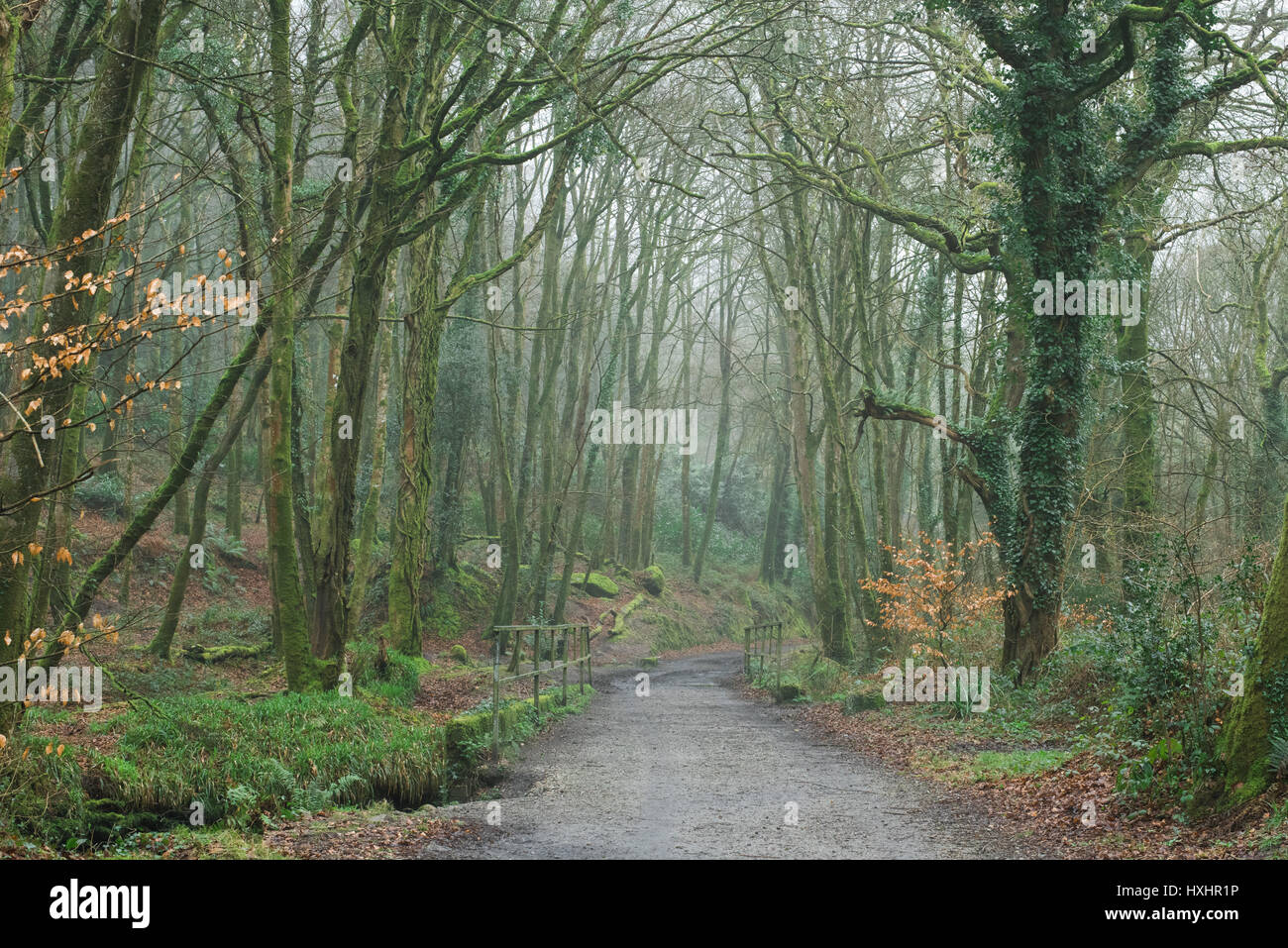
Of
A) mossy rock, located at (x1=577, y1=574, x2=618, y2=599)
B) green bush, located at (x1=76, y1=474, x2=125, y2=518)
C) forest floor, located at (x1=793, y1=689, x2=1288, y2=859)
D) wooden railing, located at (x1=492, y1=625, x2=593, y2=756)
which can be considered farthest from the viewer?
mossy rock, located at (x1=577, y1=574, x2=618, y2=599)

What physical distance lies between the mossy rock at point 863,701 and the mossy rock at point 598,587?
14.7 m

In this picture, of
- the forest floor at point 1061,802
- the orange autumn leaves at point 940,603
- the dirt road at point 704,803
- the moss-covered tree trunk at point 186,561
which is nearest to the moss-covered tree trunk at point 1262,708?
the forest floor at point 1061,802

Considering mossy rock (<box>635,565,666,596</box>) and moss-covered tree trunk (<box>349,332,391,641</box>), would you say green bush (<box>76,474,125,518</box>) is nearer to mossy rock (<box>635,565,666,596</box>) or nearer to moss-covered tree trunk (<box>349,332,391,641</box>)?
moss-covered tree trunk (<box>349,332,391,641</box>)

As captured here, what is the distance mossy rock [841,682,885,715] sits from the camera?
45.9ft

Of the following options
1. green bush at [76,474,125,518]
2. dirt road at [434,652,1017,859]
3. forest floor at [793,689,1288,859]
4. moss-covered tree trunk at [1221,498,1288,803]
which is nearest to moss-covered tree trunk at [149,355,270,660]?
dirt road at [434,652,1017,859]

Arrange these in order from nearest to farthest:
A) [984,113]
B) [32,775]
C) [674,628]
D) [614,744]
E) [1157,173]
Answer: [32,775] < [614,744] < [984,113] < [1157,173] < [674,628]

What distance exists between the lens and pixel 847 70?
1775cm

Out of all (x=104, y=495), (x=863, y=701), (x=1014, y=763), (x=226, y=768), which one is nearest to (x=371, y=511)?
(x=226, y=768)

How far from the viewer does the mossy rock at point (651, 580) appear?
3132 centimetres

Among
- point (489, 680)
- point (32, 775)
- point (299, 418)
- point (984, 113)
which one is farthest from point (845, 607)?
point (32, 775)

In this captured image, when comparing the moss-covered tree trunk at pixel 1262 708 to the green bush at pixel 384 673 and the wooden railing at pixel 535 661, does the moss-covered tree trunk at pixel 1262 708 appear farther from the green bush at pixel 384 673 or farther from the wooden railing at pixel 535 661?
the green bush at pixel 384 673

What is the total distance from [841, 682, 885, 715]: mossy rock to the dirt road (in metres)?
1.18
